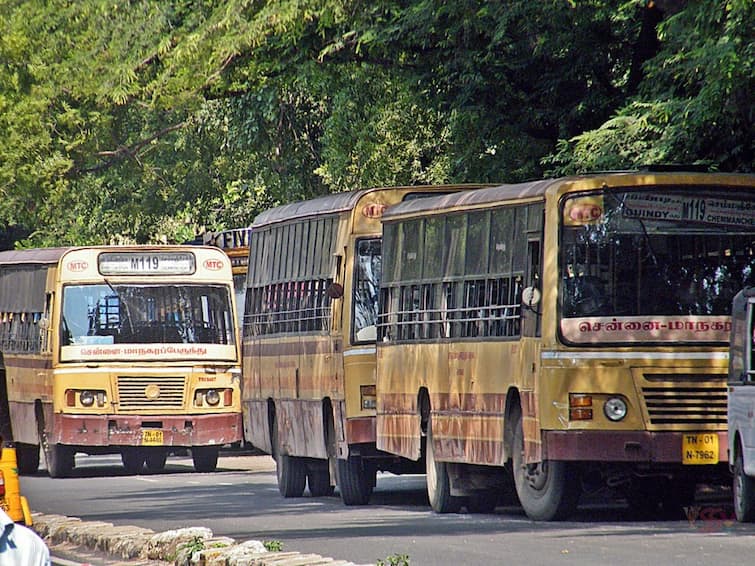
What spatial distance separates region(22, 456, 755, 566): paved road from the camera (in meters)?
14.7

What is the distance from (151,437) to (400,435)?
865 cm

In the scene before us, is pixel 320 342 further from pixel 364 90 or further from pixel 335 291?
pixel 364 90

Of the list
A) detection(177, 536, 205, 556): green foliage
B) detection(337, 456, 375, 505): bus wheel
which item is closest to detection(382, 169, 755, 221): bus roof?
detection(337, 456, 375, 505): bus wheel

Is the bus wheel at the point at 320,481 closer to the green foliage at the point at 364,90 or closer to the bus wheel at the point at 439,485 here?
the bus wheel at the point at 439,485

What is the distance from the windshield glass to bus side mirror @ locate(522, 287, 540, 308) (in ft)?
0.74

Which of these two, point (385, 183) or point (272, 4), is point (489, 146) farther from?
Result: point (385, 183)

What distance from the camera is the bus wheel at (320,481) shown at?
24.6m

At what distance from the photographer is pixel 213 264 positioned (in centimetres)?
2983

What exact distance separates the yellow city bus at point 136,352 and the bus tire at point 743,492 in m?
13.1

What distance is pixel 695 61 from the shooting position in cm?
1934

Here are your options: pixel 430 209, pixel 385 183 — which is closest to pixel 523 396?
pixel 430 209

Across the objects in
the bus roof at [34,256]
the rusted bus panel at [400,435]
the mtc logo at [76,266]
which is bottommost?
the rusted bus panel at [400,435]

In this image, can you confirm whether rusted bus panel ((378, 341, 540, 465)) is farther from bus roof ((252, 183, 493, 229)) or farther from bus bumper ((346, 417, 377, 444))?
bus roof ((252, 183, 493, 229))

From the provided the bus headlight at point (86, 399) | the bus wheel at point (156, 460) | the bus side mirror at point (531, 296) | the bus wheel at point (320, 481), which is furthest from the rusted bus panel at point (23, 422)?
the bus side mirror at point (531, 296)
